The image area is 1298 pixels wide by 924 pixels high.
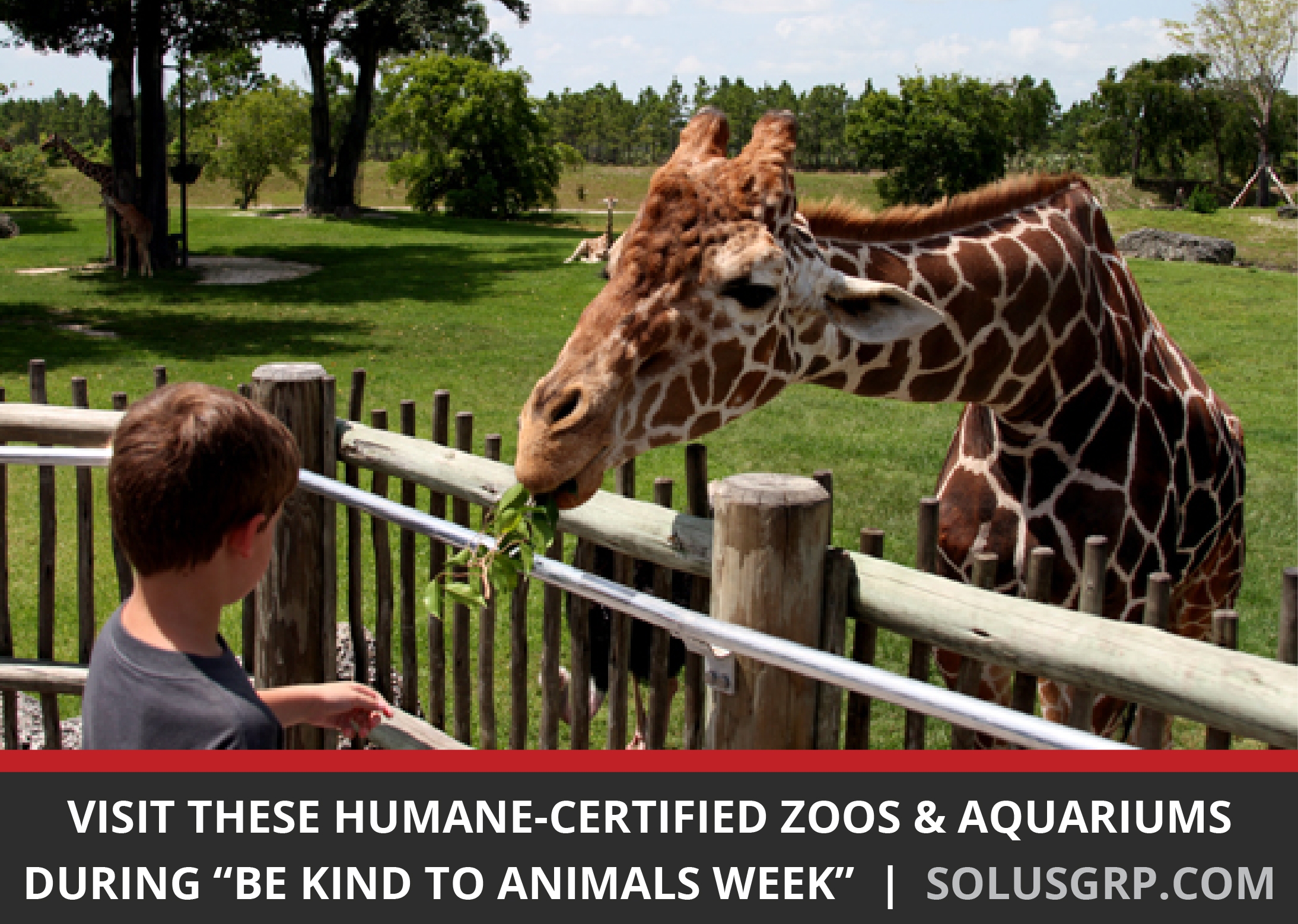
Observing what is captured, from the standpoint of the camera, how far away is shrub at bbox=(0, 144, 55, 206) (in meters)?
47.2

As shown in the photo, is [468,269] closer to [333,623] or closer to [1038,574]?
[333,623]

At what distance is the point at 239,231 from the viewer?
34.0 m

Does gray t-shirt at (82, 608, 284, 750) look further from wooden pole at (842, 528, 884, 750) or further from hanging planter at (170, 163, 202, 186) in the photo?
hanging planter at (170, 163, 202, 186)

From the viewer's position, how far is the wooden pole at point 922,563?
307 cm

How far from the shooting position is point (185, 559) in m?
2.20

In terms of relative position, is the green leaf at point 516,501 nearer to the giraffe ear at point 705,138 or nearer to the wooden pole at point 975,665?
the giraffe ear at point 705,138

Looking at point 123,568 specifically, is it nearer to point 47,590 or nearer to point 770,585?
point 47,590

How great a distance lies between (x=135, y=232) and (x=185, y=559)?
79.9 feet

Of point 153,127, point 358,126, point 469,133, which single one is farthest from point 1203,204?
point 153,127

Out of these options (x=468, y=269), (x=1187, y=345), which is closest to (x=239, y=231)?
(x=468, y=269)

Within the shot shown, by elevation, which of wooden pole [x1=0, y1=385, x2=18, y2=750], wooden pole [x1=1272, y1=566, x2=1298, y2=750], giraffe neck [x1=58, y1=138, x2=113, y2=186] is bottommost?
wooden pole [x1=0, y1=385, x2=18, y2=750]

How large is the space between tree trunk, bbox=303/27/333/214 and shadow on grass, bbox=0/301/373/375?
56.8 ft

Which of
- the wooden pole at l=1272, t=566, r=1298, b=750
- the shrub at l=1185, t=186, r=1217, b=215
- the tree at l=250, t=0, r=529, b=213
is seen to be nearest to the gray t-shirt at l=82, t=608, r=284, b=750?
the wooden pole at l=1272, t=566, r=1298, b=750
